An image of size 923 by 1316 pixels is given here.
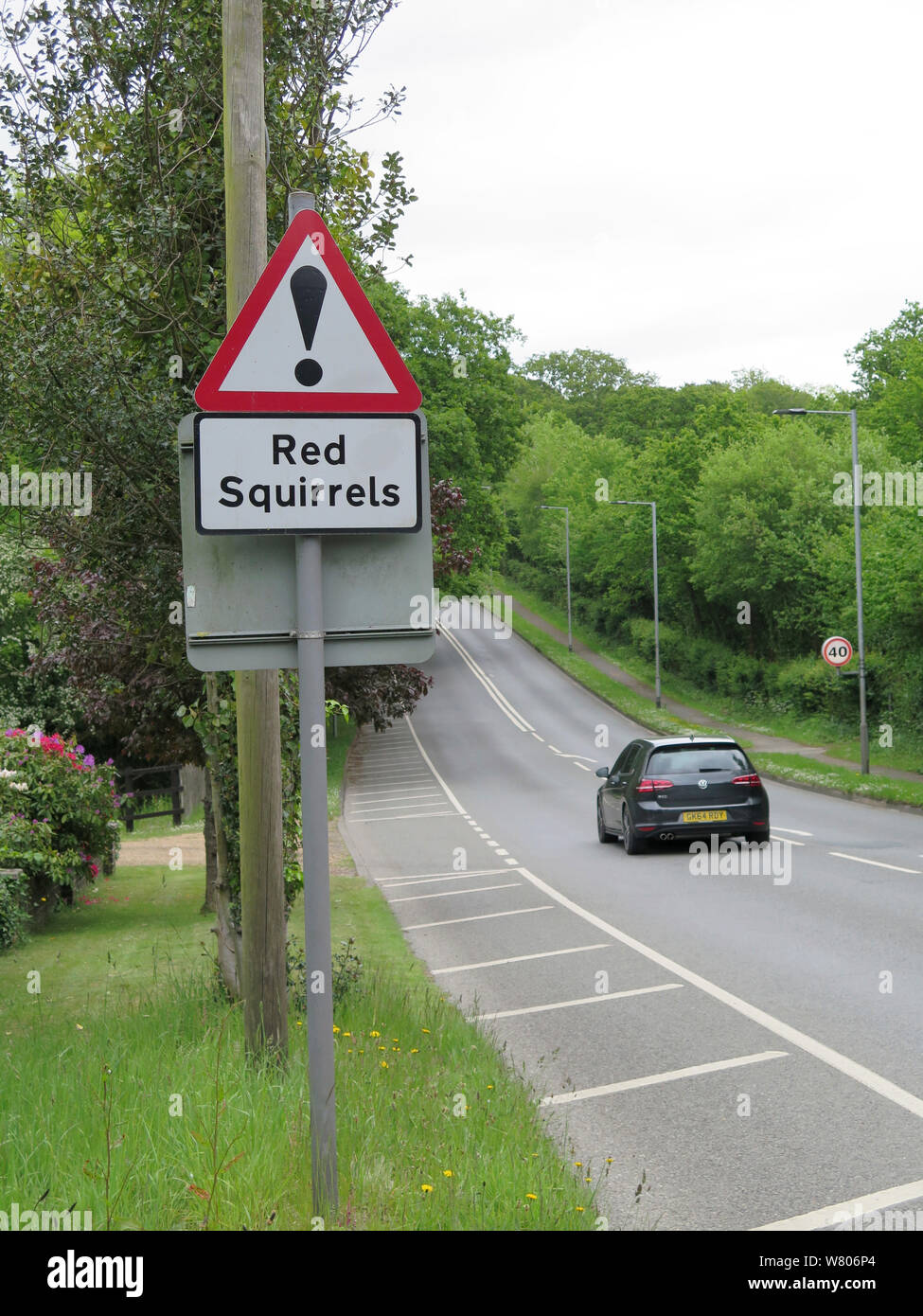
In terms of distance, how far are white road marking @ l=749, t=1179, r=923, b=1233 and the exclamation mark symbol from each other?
3.33 m

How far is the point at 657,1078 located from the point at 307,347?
15.8 feet

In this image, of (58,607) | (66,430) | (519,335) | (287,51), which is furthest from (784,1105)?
(519,335)

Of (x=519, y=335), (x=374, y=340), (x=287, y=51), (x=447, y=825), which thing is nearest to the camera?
(x=374, y=340)

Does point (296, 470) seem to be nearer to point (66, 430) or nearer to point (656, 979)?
point (66, 430)

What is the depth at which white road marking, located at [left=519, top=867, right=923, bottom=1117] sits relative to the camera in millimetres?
6801

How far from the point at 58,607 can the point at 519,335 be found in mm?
44854

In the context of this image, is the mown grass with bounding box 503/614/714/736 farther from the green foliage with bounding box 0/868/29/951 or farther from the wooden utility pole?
the wooden utility pole

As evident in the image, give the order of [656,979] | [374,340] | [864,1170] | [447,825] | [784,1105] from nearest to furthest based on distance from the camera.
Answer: [374,340] → [864,1170] → [784,1105] → [656,979] → [447,825]

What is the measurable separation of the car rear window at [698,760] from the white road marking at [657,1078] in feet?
36.3

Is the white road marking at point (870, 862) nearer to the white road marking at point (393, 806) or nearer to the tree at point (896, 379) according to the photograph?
the white road marking at point (393, 806)

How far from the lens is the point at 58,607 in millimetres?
11383

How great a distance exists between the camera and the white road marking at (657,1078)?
23.0ft

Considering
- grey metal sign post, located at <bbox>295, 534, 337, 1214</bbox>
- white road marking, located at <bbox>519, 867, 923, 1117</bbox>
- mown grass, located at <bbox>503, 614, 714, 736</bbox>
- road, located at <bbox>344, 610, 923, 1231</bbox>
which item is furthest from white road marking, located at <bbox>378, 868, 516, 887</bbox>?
mown grass, located at <bbox>503, 614, 714, 736</bbox>

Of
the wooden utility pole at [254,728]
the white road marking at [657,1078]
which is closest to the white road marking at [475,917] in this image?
the white road marking at [657,1078]
